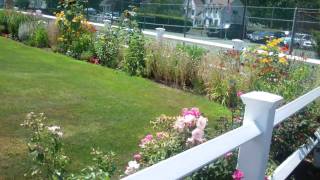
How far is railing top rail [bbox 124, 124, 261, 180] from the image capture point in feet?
6.05

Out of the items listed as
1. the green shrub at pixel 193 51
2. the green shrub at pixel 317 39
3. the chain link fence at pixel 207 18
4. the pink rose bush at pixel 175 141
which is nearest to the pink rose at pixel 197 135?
the pink rose bush at pixel 175 141

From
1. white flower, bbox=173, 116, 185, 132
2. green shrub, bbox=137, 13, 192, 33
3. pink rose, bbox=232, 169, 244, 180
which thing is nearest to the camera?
pink rose, bbox=232, 169, 244, 180

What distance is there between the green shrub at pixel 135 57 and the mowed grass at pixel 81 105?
364 millimetres

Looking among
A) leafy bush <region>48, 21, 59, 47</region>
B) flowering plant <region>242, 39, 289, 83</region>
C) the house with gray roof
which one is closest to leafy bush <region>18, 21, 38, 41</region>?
leafy bush <region>48, 21, 59, 47</region>

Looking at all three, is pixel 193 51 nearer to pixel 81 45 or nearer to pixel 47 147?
pixel 81 45

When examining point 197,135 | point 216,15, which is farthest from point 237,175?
point 216,15

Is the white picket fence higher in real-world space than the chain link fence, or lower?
higher

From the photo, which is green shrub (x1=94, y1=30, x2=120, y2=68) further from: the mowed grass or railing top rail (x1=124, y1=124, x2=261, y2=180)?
railing top rail (x1=124, y1=124, x2=261, y2=180)

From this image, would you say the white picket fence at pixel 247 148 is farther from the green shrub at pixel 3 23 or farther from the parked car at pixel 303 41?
the green shrub at pixel 3 23

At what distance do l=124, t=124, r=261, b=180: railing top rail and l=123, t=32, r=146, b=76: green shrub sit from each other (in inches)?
335

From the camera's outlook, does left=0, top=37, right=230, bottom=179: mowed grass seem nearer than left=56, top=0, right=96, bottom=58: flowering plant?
Yes

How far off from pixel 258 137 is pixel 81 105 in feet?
17.1

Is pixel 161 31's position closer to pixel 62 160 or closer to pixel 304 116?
pixel 304 116

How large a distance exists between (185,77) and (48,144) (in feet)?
24.0
